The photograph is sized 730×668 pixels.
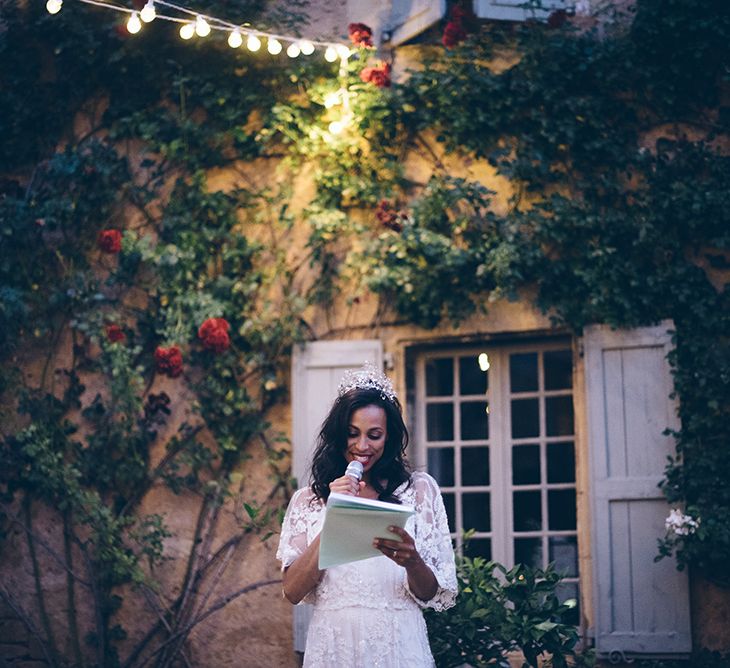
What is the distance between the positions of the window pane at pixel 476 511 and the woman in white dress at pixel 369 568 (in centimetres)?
285

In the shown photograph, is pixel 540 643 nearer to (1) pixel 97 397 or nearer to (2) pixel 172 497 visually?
(2) pixel 172 497

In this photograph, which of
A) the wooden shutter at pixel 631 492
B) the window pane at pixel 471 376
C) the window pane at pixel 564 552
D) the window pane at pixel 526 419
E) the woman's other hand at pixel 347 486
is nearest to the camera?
the woman's other hand at pixel 347 486

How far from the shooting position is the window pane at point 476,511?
6762 mm

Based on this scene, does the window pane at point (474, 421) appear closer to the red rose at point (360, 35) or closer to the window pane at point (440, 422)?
the window pane at point (440, 422)

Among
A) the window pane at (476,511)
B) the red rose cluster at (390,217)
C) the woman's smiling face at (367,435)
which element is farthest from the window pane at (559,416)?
the woman's smiling face at (367,435)

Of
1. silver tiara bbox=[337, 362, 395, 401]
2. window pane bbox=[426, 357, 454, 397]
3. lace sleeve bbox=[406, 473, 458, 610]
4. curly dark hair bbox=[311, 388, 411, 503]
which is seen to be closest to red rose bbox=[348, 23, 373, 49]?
window pane bbox=[426, 357, 454, 397]

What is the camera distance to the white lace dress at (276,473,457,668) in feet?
12.4

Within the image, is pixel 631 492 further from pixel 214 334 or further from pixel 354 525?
pixel 354 525

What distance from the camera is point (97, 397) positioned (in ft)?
23.4

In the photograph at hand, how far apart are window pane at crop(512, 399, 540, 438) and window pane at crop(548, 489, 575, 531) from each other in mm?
353

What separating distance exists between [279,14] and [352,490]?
15.1ft

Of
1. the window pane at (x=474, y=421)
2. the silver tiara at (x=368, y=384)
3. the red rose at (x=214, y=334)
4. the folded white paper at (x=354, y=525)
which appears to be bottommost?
the folded white paper at (x=354, y=525)

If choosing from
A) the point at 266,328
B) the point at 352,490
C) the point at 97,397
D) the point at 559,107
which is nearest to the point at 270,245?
the point at 266,328

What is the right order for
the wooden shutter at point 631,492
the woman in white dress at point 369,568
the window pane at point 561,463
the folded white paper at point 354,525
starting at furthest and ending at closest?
the window pane at point 561,463, the wooden shutter at point 631,492, the woman in white dress at point 369,568, the folded white paper at point 354,525
